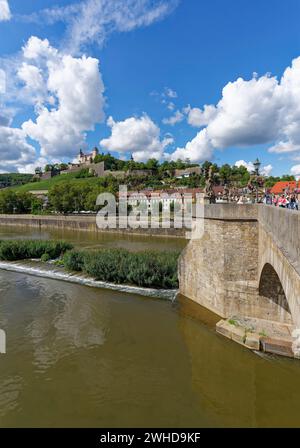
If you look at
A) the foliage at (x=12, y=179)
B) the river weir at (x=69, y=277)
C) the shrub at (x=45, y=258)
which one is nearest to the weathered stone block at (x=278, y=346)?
the river weir at (x=69, y=277)

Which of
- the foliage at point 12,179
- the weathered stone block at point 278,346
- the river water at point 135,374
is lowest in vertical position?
the river water at point 135,374

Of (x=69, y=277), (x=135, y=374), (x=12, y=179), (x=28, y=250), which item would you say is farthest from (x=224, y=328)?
(x=12, y=179)

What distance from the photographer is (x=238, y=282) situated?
37.6 ft

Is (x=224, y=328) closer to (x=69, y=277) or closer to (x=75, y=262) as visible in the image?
(x=69, y=277)

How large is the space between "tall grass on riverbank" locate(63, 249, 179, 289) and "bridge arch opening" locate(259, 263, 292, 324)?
22.6ft

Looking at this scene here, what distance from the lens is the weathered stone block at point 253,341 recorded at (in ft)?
32.1

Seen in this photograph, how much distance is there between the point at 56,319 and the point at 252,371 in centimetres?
824

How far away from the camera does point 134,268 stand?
18.4 metres

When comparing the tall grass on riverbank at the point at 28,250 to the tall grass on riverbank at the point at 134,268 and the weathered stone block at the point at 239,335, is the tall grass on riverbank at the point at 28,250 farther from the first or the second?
the weathered stone block at the point at 239,335

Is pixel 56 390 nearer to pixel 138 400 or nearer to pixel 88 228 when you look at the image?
pixel 138 400

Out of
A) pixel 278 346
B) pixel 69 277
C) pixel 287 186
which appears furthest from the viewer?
pixel 69 277

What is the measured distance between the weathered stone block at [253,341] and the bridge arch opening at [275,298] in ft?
4.54

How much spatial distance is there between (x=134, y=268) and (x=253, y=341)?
31.6 ft
